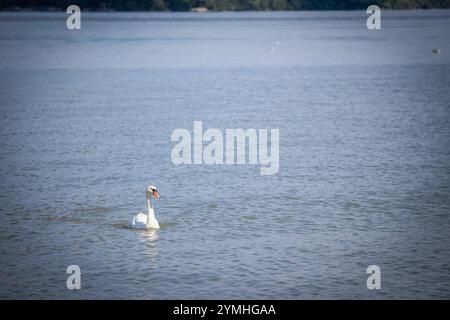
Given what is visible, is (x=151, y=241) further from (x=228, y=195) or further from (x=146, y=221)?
(x=228, y=195)

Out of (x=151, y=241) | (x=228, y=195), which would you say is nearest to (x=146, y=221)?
(x=151, y=241)

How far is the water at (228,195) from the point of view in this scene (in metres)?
23.5

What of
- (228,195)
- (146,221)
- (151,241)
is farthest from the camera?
(228,195)

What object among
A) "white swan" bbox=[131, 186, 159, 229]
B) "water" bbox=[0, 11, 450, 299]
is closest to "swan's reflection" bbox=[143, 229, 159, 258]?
"water" bbox=[0, 11, 450, 299]

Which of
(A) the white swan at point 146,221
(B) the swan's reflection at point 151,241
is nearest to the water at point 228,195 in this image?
(B) the swan's reflection at point 151,241

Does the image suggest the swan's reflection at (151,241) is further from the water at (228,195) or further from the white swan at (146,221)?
the white swan at (146,221)

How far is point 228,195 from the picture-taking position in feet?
108

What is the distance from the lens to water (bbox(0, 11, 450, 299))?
77.3 ft

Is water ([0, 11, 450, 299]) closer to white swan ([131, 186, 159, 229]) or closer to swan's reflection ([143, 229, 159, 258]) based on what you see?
swan's reflection ([143, 229, 159, 258])

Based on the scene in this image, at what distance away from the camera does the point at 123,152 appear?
42.6 metres

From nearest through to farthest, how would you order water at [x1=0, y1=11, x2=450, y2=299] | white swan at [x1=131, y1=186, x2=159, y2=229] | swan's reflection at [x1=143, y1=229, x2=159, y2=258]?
water at [x1=0, y1=11, x2=450, y2=299] < swan's reflection at [x1=143, y1=229, x2=159, y2=258] < white swan at [x1=131, y1=186, x2=159, y2=229]

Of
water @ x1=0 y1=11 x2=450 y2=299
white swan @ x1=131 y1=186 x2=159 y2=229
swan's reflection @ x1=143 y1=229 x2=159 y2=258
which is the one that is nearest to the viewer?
water @ x1=0 y1=11 x2=450 y2=299

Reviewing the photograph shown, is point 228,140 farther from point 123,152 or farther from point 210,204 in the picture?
point 210,204

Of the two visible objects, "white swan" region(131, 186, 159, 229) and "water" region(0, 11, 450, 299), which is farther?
"white swan" region(131, 186, 159, 229)
